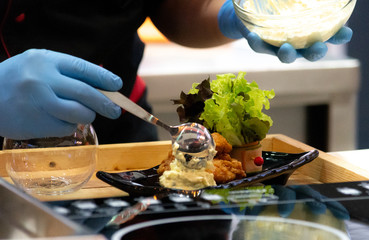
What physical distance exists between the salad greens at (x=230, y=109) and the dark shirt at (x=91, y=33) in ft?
1.47

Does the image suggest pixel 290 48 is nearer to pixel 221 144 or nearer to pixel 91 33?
pixel 221 144

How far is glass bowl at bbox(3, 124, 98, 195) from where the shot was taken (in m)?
1.04

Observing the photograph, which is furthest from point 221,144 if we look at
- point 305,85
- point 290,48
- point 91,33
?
point 305,85

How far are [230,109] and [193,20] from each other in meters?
0.65

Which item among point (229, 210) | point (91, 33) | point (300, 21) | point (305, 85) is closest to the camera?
point (229, 210)

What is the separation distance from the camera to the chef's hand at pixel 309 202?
669 mm

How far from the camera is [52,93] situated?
3.48 ft

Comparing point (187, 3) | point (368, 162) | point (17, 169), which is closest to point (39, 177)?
point (17, 169)

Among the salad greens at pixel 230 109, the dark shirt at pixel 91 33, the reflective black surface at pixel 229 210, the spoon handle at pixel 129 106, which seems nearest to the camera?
the reflective black surface at pixel 229 210

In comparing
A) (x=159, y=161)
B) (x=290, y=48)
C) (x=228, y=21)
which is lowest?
(x=159, y=161)

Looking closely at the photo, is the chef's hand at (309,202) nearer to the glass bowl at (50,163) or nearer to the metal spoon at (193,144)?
the metal spoon at (193,144)

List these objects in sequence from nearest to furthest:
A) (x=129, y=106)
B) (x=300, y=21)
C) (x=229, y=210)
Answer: (x=229, y=210) → (x=129, y=106) → (x=300, y=21)

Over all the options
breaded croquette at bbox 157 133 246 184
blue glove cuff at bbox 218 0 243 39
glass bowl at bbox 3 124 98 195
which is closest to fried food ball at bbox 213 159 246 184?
breaded croquette at bbox 157 133 246 184

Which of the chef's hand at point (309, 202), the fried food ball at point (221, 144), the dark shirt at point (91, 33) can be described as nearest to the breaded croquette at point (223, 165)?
the fried food ball at point (221, 144)
